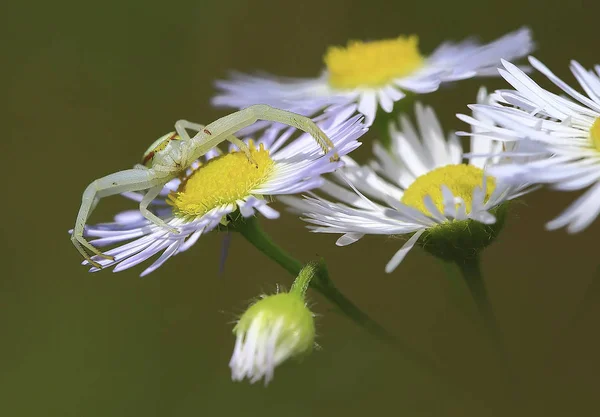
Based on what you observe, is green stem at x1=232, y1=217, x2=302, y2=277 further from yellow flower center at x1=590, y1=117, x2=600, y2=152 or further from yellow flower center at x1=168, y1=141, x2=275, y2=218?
yellow flower center at x1=590, y1=117, x2=600, y2=152

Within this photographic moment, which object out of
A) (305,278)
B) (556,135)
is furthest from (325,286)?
(556,135)

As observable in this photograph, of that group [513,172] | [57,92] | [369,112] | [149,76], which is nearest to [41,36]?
[57,92]

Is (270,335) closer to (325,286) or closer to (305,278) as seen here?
(305,278)

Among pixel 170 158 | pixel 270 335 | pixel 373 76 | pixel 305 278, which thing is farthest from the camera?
pixel 373 76

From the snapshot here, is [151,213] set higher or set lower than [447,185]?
higher

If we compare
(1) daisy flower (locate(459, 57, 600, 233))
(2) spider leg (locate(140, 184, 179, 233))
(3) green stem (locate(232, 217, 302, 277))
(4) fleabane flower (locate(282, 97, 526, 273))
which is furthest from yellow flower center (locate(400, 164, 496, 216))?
(2) spider leg (locate(140, 184, 179, 233))

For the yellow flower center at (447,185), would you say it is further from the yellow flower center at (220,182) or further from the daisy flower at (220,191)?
the yellow flower center at (220,182)
